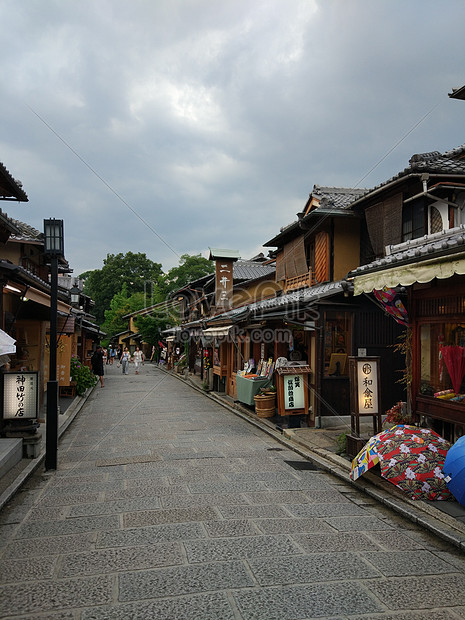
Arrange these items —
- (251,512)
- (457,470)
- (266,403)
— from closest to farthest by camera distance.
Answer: (457,470) → (251,512) → (266,403)

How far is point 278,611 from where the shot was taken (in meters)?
4.20

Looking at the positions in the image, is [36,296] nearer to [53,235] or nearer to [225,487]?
[53,235]

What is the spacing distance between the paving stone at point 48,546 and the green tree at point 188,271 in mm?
60428

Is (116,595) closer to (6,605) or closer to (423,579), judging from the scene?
(6,605)

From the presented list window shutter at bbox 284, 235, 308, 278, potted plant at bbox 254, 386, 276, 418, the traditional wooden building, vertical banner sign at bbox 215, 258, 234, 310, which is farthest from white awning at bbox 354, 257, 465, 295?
vertical banner sign at bbox 215, 258, 234, 310

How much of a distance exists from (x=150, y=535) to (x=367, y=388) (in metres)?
5.30

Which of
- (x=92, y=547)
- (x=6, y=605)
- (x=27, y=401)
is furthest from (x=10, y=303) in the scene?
(x=6, y=605)

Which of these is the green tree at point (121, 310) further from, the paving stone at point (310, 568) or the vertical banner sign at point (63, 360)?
the paving stone at point (310, 568)

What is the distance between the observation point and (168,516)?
21.6 feet

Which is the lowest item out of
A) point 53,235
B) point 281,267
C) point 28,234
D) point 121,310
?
point 53,235

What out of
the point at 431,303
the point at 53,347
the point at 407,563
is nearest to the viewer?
the point at 407,563

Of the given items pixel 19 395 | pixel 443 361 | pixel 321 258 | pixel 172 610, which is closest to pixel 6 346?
pixel 19 395

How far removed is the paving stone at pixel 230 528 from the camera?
5969mm

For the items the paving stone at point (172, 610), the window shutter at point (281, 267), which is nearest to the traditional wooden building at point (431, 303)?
the paving stone at point (172, 610)
